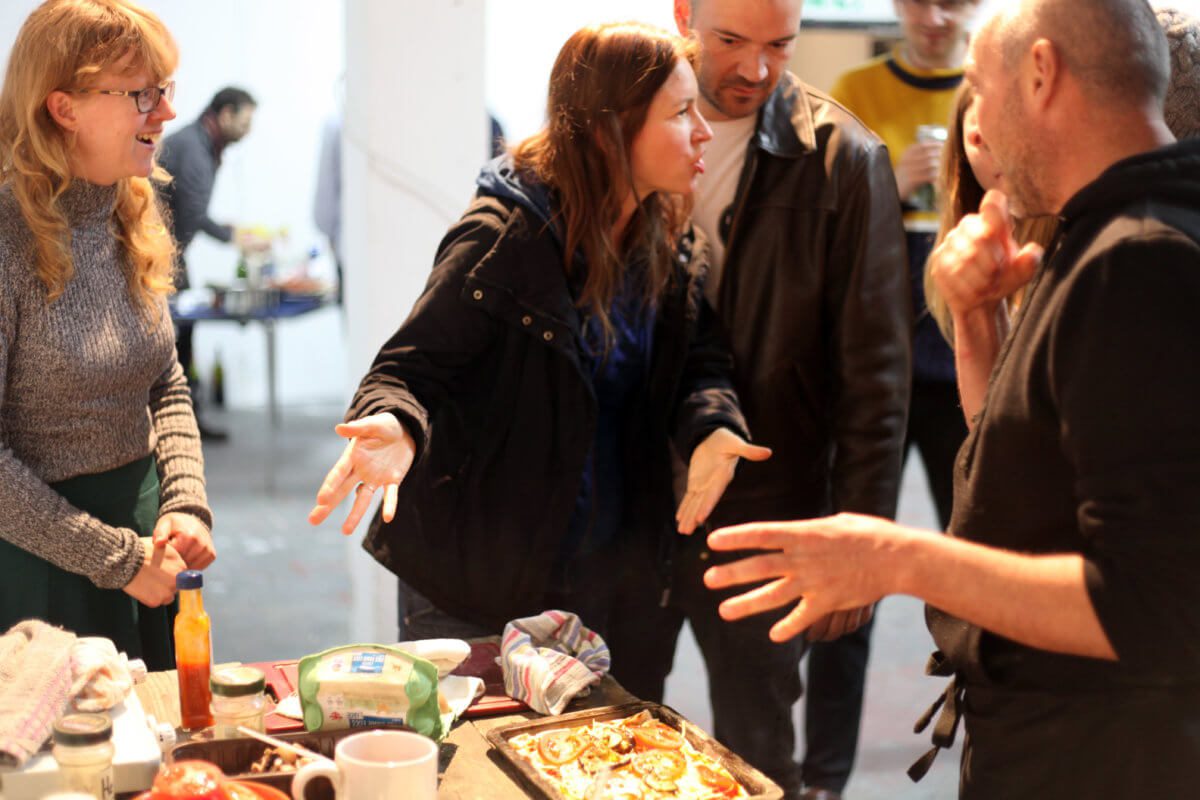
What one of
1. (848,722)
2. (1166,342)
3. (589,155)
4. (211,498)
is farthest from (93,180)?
(211,498)

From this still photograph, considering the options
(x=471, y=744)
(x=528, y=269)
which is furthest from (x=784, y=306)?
(x=471, y=744)

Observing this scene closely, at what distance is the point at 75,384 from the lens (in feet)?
7.22

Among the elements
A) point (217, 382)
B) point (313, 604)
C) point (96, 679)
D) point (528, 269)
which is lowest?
point (217, 382)

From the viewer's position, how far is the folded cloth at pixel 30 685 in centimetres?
142

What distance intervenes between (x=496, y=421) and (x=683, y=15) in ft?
2.98

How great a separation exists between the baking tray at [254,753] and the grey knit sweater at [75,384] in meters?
0.73

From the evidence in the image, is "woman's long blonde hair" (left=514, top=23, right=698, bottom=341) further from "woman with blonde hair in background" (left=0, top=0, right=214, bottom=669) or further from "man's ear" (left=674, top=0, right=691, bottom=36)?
"woman with blonde hair in background" (left=0, top=0, right=214, bottom=669)

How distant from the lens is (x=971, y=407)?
1.85 m

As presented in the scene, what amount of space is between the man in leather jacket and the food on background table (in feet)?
3.14

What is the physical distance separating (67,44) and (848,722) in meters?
2.26

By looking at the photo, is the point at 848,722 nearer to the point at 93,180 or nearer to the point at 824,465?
the point at 824,465

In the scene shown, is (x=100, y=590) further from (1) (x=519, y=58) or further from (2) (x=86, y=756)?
(1) (x=519, y=58)

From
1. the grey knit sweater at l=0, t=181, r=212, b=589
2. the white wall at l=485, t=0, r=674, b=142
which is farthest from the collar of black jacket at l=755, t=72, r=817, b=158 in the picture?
the white wall at l=485, t=0, r=674, b=142

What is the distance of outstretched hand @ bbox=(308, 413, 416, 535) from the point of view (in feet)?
Answer: 6.15
